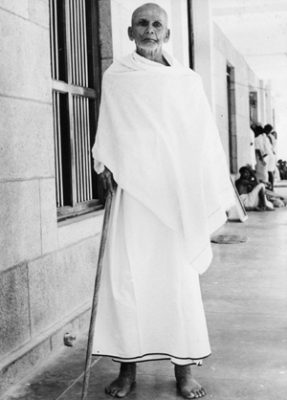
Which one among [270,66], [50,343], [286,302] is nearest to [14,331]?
[50,343]

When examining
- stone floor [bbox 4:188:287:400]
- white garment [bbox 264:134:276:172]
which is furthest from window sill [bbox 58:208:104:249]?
white garment [bbox 264:134:276:172]

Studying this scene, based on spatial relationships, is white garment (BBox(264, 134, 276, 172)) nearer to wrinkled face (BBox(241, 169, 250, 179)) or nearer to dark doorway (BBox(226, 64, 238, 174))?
dark doorway (BBox(226, 64, 238, 174))

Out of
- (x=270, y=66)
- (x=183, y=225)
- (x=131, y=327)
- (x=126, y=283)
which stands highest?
(x=270, y=66)

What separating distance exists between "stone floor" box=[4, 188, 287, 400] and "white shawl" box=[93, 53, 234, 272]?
2.29ft

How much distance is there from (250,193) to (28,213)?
927 centimetres

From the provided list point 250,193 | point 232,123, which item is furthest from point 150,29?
point 232,123

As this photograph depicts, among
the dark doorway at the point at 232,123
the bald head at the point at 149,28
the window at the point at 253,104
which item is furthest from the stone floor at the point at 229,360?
the window at the point at 253,104

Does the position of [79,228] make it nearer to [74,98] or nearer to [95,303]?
[74,98]

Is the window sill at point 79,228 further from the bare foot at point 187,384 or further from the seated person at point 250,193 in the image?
the seated person at point 250,193

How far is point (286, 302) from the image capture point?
4.95 metres

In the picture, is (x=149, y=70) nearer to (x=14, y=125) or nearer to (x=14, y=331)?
(x=14, y=125)

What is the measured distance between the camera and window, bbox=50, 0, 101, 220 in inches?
171

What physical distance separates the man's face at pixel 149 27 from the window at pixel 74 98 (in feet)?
4.15

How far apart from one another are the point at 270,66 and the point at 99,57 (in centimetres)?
1636
